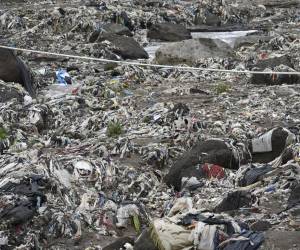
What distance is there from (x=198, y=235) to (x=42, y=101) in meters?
7.19

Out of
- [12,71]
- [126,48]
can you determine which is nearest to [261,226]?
[12,71]

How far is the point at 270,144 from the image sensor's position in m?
7.88

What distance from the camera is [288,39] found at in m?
16.1

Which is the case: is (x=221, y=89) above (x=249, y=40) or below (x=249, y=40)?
above

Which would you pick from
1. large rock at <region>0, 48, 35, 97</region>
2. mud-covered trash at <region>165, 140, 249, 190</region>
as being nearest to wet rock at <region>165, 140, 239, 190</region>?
mud-covered trash at <region>165, 140, 249, 190</region>

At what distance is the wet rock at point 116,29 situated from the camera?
17.7 meters

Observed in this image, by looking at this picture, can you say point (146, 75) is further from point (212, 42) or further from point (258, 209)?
point (258, 209)

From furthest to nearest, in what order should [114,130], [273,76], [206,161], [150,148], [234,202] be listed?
1. [273,76]
2. [114,130]
3. [150,148]
4. [206,161]
5. [234,202]

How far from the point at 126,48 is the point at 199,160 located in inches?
334

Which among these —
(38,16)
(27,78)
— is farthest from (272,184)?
(38,16)

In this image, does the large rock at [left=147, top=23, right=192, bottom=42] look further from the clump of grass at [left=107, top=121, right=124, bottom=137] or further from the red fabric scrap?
the red fabric scrap

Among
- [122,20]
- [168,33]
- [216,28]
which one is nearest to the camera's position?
[168,33]

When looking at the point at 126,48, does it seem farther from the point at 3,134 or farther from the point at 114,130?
the point at 3,134

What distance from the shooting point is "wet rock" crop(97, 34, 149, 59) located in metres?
15.3
